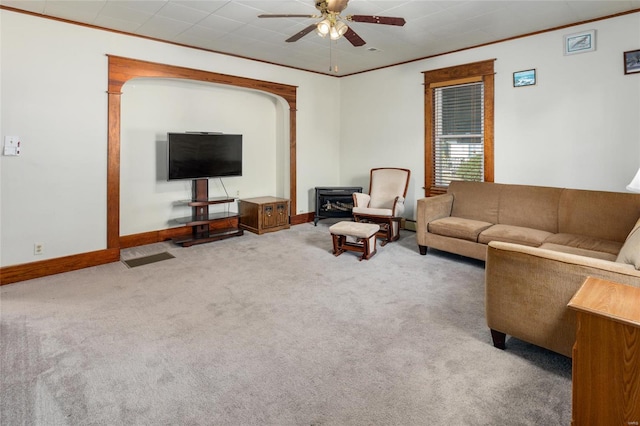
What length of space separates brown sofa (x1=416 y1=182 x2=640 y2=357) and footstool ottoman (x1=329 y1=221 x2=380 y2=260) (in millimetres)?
626

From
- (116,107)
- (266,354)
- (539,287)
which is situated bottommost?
(266,354)

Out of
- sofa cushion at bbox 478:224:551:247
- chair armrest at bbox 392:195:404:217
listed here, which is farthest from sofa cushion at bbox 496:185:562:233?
chair armrest at bbox 392:195:404:217

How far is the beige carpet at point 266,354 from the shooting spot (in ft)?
5.89

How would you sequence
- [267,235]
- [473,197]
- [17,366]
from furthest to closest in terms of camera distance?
[267,235]
[473,197]
[17,366]

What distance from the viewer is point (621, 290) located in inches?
63.8

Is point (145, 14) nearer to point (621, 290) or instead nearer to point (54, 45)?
point (54, 45)

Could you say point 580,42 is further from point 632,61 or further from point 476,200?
point 476,200

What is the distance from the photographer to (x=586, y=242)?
11.0ft

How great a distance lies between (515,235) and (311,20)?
3.19 metres

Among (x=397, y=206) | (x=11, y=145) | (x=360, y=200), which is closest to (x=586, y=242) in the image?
(x=397, y=206)

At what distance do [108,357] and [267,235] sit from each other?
11.3 ft

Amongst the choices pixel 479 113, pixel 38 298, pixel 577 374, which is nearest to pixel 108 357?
pixel 38 298

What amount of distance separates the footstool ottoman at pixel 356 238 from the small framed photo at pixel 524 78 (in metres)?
2.62

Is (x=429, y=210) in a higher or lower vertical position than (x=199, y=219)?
higher
